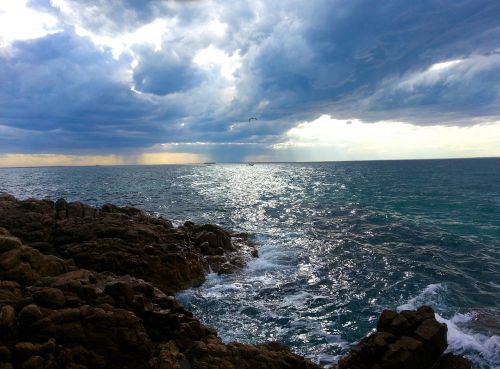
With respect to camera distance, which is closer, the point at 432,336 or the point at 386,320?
the point at 432,336

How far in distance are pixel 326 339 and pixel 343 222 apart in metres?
→ 27.6

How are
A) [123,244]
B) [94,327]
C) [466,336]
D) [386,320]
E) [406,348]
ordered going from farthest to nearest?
[123,244] < [466,336] < [386,320] < [406,348] < [94,327]

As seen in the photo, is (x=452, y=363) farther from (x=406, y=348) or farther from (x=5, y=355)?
(x=5, y=355)

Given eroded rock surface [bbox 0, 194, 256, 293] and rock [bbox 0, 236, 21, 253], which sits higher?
rock [bbox 0, 236, 21, 253]

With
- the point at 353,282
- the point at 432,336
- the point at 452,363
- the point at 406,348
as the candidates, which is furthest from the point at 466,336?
the point at 353,282

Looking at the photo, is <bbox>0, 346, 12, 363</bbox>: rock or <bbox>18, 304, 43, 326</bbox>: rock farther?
<bbox>18, 304, 43, 326</bbox>: rock

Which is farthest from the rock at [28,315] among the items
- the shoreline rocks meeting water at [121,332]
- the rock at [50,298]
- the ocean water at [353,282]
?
the ocean water at [353,282]

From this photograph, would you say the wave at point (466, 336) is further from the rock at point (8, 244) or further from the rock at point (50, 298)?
the rock at point (8, 244)

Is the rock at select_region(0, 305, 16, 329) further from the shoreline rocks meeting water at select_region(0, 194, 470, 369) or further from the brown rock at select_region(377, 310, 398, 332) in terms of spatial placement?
the brown rock at select_region(377, 310, 398, 332)

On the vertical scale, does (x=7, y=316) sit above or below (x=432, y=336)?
above

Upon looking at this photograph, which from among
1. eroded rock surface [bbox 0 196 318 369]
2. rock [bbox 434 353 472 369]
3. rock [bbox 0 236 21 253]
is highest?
rock [bbox 0 236 21 253]

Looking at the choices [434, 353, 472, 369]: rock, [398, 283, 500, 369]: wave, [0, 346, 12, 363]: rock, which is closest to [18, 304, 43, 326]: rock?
[0, 346, 12, 363]: rock

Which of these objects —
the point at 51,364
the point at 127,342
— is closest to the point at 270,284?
the point at 127,342

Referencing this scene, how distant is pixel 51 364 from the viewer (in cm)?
920
